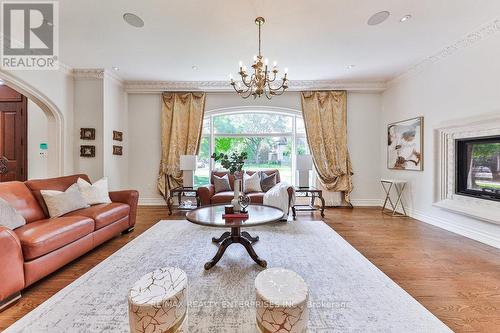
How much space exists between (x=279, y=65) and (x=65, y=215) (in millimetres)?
4188

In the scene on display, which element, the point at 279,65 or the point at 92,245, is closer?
the point at 92,245

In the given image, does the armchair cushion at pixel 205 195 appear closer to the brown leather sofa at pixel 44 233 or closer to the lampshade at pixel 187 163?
the lampshade at pixel 187 163

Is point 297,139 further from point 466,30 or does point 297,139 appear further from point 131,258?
point 131,258

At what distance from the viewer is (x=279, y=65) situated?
4.54m

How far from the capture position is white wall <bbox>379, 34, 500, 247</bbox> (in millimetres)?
3230

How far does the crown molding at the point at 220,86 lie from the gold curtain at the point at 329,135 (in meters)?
0.16

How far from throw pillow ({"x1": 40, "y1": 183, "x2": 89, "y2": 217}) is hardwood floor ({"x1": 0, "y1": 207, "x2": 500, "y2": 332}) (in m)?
0.64

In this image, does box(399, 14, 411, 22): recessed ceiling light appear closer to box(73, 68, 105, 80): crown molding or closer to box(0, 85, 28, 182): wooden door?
box(73, 68, 105, 80): crown molding

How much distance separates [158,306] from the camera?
1273 millimetres

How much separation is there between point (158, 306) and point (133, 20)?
133 inches

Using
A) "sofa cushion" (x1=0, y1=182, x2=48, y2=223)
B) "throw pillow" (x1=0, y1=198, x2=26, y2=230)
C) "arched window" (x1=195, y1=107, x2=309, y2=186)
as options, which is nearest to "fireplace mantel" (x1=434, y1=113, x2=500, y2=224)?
"arched window" (x1=195, y1=107, x2=309, y2=186)

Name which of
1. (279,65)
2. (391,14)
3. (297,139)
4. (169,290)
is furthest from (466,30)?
(169,290)

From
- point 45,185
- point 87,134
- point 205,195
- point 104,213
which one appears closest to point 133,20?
point 45,185

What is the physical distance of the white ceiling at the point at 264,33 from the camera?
2.79 m
